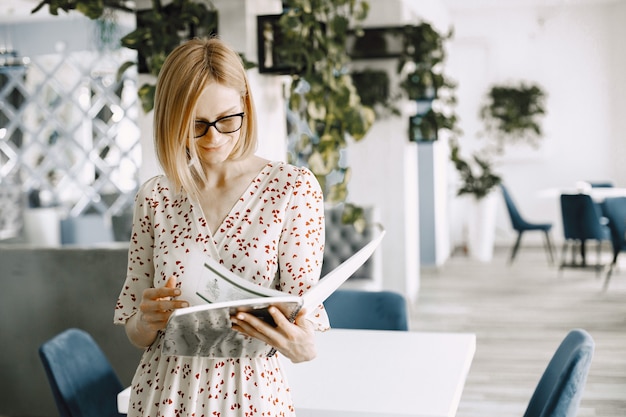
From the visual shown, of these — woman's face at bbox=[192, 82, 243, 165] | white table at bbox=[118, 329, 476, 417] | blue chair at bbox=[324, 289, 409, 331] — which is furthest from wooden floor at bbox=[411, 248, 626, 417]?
woman's face at bbox=[192, 82, 243, 165]

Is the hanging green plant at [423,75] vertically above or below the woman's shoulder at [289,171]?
above

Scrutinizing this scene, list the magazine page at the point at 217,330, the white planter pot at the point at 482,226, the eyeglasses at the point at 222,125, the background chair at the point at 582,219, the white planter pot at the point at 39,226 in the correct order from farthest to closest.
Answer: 1. the white planter pot at the point at 482,226
2. the background chair at the point at 582,219
3. the white planter pot at the point at 39,226
4. the eyeglasses at the point at 222,125
5. the magazine page at the point at 217,330

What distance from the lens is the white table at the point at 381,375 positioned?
190 centimetres

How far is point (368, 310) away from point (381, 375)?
0.85 meters

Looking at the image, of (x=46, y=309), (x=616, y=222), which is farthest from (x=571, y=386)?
(x=616, y=222)

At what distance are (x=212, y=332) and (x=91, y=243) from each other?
7162mm

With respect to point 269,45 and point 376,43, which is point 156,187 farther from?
point 376,43

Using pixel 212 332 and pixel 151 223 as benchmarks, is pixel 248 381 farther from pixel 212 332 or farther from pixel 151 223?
pixel 151 223

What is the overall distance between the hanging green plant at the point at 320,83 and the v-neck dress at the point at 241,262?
213 cm

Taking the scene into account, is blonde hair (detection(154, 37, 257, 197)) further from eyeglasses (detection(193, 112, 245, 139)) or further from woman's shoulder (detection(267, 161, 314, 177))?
woman's shoulder (detection(267, 161, 314, 177))

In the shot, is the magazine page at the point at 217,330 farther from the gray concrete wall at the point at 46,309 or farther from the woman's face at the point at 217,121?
the gray concrete wall at the point at 46,309

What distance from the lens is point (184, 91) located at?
58.7 inches

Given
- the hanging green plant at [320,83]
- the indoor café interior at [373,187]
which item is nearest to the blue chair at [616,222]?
the indoor café interior at [373,187]

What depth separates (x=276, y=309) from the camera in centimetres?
133
